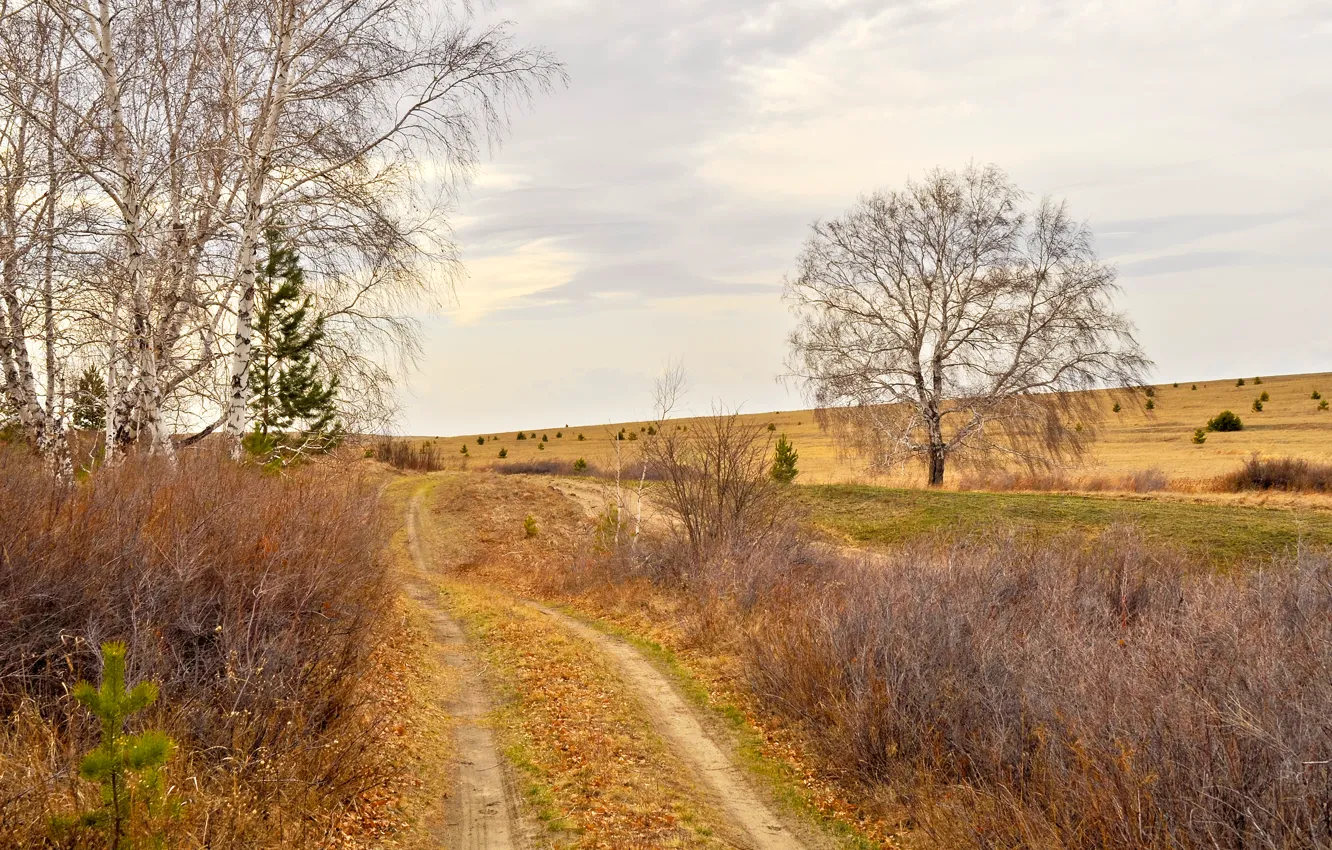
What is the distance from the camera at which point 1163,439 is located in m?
54.0

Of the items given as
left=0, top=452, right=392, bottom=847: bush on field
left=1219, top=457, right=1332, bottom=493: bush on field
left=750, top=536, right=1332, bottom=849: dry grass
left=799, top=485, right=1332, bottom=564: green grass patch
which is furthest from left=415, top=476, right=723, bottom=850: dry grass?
left=1219, top=457, right=1332, bottom=493: bush on field

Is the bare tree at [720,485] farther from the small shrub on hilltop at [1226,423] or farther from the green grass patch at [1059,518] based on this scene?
the small shrub on hilltop at [1226,423]

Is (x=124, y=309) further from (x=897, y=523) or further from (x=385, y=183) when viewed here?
(x=897, y=523)

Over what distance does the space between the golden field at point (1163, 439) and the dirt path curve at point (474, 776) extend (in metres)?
12.6

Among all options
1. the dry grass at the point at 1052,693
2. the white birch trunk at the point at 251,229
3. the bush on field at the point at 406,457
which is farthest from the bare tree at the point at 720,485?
the bush on field at the point at 406,457

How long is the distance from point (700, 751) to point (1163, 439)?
54.7 m

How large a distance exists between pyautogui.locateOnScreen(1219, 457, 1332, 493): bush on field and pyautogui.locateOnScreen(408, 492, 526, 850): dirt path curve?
84.0 ft

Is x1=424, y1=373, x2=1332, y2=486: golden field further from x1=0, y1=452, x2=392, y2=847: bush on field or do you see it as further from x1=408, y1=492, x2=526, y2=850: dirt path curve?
x1=0, y1=452, x2=392, y2=847: bush on field

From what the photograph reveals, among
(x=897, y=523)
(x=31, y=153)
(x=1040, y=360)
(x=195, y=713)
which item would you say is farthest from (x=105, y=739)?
(x=1040, y=360)

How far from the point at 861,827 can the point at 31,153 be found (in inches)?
510

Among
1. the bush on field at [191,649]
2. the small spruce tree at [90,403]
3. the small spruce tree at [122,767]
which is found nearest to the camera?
the small spruce tree at [122,767]

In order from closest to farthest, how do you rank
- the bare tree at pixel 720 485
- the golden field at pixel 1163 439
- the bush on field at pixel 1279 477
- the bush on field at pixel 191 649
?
the bush on field at pixel 191 649 → the bare tree at pixel 720 485 → the bush on field at pixel 1279 477 → the golden field at pixel 1163 439

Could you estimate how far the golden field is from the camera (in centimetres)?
3681

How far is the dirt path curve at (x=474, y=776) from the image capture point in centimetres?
647
